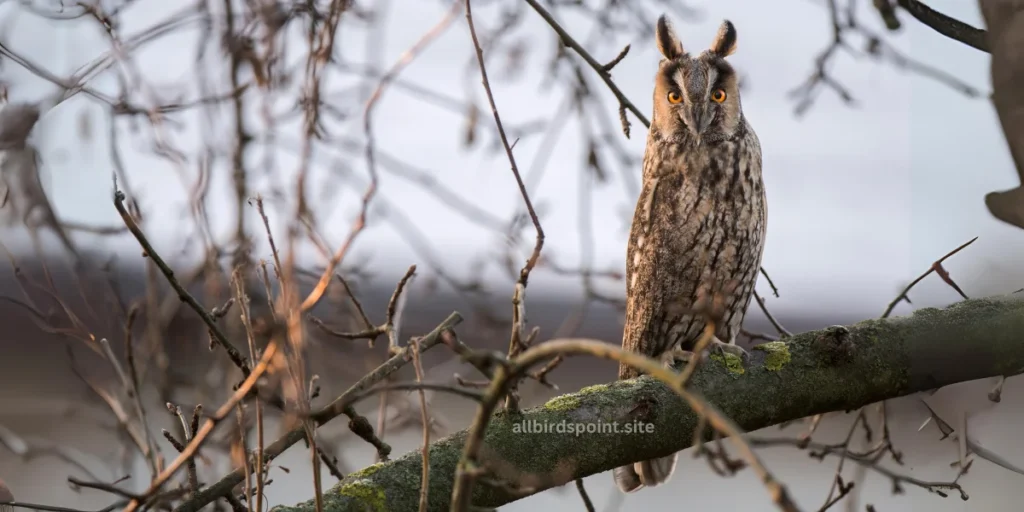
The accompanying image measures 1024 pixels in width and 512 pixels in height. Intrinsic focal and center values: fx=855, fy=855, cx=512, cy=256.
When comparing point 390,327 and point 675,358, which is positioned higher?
point 675,358

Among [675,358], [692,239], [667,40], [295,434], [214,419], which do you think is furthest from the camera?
[667,40]

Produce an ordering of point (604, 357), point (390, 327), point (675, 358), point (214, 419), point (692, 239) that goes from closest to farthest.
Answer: point (604, 357), point (214, 419), point (390, 327), point (675, 358), point (692, 239)

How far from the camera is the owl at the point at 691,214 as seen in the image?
2820 millimetres

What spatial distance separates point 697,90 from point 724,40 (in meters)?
0.25

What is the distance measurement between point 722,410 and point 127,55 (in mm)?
1674

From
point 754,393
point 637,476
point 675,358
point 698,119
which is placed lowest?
point 754,393

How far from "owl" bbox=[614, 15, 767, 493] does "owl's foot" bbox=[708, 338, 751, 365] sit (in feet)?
1.33

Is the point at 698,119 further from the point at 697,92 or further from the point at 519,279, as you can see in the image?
the point at 519,279

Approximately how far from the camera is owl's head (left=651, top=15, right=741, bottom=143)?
2.82 meters

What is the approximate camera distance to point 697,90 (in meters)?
2.81

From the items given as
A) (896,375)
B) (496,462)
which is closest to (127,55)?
(496,462)

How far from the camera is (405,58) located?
6.53 ft

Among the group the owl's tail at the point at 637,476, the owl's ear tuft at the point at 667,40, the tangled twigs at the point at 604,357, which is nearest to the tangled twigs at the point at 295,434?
the tangled twigs at the point at 604,357

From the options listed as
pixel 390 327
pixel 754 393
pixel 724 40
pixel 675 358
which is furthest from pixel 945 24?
pixel 390 327
